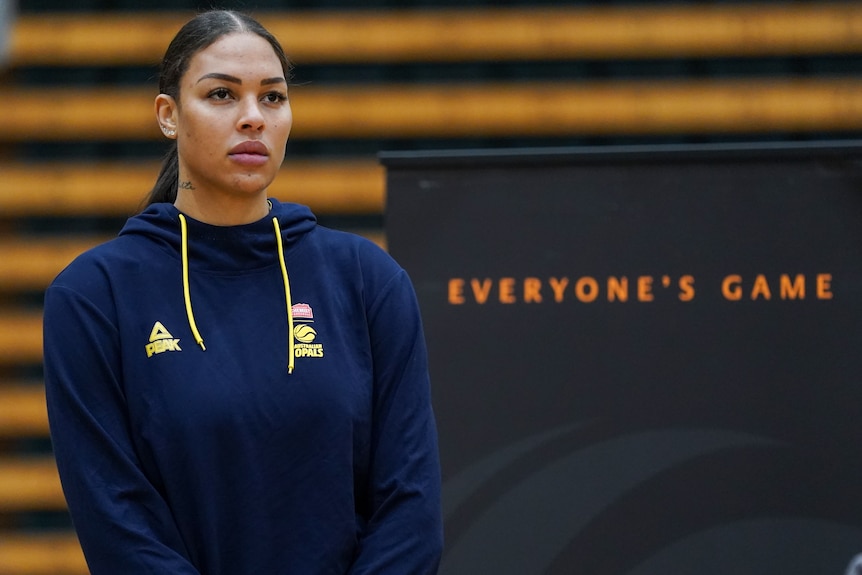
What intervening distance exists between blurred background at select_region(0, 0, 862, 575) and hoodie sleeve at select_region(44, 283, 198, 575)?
3.56 m

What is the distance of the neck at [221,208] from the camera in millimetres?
1869

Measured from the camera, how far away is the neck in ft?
6.13

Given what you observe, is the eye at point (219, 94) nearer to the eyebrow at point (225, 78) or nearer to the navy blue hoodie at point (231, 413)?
the eyebrow at point (225, 78)

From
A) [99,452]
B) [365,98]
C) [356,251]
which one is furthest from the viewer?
[365,98]

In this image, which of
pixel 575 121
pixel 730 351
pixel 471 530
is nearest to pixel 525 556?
pixel 471 530

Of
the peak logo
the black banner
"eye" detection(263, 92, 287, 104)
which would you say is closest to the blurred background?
the black banner

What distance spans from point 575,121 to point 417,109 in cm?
70

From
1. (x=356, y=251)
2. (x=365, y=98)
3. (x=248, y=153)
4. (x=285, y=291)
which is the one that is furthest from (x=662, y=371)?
(x=365, y=98)

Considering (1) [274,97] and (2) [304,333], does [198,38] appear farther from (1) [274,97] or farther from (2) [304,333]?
(2) [304,333]

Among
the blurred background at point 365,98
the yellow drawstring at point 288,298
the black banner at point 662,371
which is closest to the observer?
the yellow drawstring at point 288,298

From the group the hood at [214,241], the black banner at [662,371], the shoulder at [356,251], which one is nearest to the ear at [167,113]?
the hood at [214,241]

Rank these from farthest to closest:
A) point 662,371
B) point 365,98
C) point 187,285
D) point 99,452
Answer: point 365,98 < point 662,371 < point 187,285 < point 99,452

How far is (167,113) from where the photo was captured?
1896 mm

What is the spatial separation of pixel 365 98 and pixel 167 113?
12.1ft
